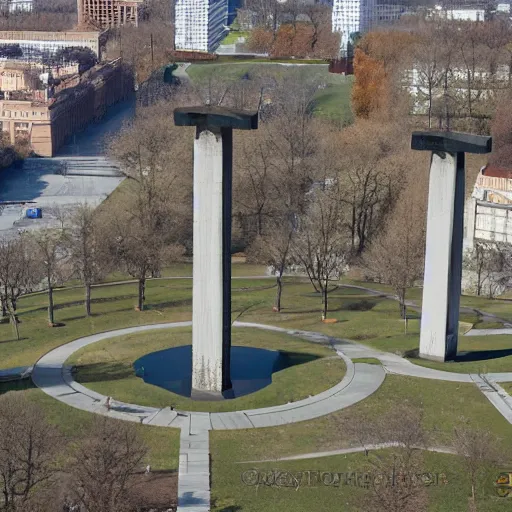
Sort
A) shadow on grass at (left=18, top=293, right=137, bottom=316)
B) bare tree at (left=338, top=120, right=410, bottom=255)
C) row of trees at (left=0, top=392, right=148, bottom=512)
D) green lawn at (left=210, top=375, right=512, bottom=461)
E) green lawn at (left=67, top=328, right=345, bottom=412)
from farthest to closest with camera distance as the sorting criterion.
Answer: bare tree at (left=338, top=120, right=410, bottom=255), shadow on grass at (left=18, top=293, right=137, bottom=316), green lawn at (left=67, top=328, right=345, bottom=412), green lawn at (left=210, top=375, right=512, bottom=461), row of trees at (left=0, top=392, right=148, bottom=512)

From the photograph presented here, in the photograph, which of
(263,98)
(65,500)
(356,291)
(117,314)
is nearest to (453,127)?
(263,98)

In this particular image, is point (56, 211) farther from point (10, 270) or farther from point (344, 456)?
point (344, 456)

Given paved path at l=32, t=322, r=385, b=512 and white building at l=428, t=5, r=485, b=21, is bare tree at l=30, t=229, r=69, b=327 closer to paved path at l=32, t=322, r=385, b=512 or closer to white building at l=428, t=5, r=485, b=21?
paved path at l=32, t=322, r=385, b=512

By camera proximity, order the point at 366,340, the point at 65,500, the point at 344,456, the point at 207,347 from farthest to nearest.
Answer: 1. the point at 366,340
2. the point at 207,347
3. the point at 344,456
4. the point at 65,500

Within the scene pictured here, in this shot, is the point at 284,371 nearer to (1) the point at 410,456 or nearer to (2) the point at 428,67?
(1) the point at 410,456

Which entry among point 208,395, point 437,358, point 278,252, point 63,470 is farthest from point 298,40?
point 63,470

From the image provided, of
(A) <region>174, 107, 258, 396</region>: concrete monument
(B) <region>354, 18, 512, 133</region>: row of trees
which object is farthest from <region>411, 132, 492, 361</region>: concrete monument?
(B) <region>354, 18, 512, 133</region>: row of trees
